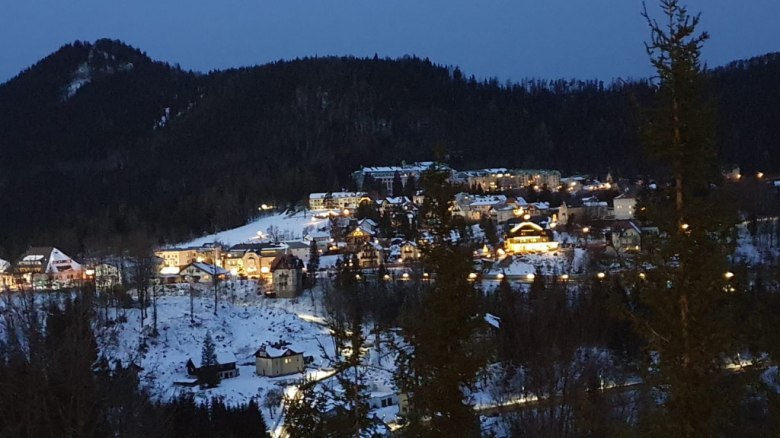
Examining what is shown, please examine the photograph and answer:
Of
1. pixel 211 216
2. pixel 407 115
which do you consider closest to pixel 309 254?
pixel 211 216

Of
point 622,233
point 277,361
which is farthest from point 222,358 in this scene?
point 622,233

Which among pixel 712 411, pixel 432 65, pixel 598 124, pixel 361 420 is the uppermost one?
pixel 432 65

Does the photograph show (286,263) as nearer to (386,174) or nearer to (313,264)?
(313,264)

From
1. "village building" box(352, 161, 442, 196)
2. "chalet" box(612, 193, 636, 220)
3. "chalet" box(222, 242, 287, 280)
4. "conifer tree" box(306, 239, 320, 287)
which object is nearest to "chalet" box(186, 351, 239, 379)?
"conifer tree" box(306, 239, 320, 287)

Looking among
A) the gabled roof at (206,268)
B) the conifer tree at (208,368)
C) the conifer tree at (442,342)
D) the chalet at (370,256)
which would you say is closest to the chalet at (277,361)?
the conifer tree at (208,368)

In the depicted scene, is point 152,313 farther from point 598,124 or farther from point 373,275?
point 598,124
